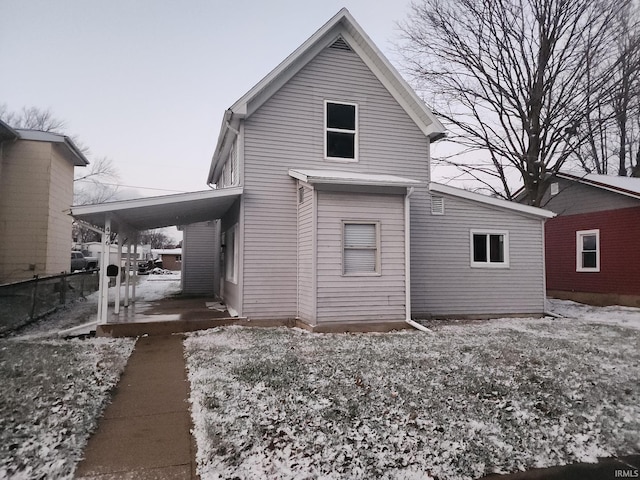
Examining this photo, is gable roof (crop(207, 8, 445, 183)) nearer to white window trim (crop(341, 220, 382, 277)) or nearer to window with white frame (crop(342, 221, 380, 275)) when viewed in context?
white window trim (crop(341, 220, 382, 277))

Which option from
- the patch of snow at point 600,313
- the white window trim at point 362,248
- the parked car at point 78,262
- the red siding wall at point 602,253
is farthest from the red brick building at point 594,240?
the parked car at point 78,262

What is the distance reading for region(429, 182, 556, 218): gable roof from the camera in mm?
10836

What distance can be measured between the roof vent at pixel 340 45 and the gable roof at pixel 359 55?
3 centimetres

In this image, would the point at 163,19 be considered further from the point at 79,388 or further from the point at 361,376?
the point at 361,376

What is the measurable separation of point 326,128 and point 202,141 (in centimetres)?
2304

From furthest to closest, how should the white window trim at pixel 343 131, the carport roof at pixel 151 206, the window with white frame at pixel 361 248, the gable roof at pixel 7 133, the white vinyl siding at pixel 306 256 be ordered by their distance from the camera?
the gable roof at pixel 7 133, the white window trim at pixel 343 131, the window with white frame at pixel 361 248, the white vinyl siding at pixel 306 256, the carport roof at pixel 151 206

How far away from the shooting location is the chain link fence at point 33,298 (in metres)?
8.61

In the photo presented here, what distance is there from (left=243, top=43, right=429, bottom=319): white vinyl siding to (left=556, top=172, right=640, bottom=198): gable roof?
7.76 metres

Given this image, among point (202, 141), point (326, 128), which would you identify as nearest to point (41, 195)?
point (326, 128)

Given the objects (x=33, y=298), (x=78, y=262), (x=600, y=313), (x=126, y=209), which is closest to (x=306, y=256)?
(x=126, y=209)

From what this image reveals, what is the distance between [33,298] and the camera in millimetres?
9891

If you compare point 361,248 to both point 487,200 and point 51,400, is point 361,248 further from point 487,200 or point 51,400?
point 51,400

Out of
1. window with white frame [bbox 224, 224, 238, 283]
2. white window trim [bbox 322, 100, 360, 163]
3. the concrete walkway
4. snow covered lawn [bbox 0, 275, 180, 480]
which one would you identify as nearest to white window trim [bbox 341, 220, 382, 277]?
white window trim [bbox 322, 100, 360, 163]

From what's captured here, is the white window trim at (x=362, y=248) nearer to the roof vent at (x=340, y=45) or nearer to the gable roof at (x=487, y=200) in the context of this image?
the gable roof at (x=487, y=200)
